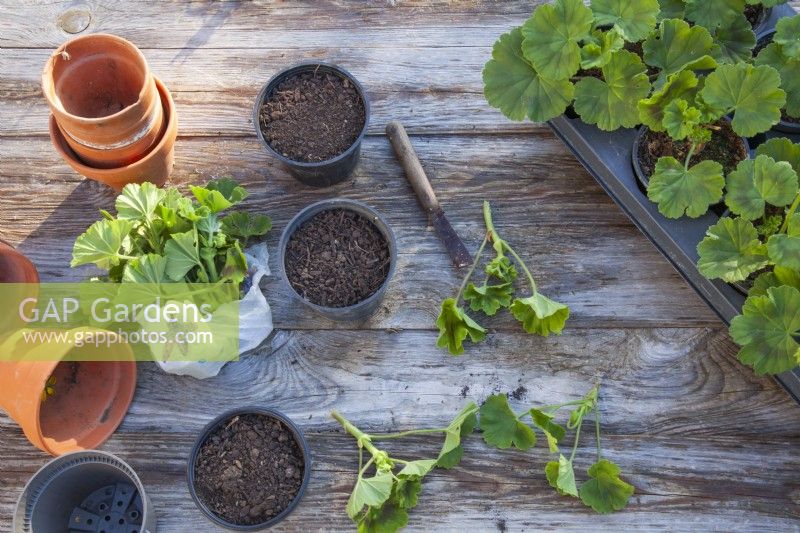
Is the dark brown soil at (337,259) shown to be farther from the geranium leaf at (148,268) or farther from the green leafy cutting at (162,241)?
the geranium leaf at (148,268)

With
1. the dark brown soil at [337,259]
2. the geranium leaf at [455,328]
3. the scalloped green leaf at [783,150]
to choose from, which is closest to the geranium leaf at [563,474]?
the geranium leaf at [455,328]

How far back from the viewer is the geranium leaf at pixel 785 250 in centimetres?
138

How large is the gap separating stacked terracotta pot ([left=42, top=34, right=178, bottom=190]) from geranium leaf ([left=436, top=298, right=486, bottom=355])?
0.69 meters

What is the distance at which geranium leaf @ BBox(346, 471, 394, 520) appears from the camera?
1.43 meters

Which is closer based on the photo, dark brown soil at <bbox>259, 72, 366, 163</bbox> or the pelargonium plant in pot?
the pelargonium plant in pot

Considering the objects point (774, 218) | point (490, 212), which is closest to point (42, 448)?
point (490, 212)

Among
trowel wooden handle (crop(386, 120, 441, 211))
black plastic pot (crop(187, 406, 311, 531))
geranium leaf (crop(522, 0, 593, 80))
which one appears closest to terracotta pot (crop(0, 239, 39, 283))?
black plastic pot (crop(187, 406, 311, 531))

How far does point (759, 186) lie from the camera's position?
4.82 ft

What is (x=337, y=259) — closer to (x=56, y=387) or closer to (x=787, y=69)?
(x=56, y=387)

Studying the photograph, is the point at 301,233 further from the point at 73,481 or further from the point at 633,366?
the point at 633,366

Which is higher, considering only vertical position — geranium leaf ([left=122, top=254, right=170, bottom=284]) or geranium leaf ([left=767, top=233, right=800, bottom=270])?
geranium leaf ([left=767, top=233, right=800, bottom=270])

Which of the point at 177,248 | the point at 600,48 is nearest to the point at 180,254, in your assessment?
the point at 177,248

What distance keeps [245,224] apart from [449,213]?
0.45m

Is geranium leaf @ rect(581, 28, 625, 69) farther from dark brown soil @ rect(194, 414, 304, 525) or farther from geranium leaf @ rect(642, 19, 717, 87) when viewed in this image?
dark brown soil @ rect(194, 414, 304, 525)
